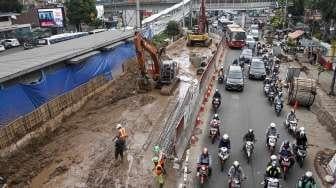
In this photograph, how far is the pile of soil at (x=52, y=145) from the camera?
16.8 metres

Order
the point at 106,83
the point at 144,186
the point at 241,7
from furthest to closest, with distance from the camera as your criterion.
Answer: the point at 241,7 < the point at 106,83 < the point at 144,186

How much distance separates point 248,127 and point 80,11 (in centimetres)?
5246

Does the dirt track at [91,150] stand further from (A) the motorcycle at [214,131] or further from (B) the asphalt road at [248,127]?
(B) the asphalt road at [248,127]

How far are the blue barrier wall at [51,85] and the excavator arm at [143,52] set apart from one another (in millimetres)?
4195

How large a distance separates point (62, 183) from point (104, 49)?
17.8m

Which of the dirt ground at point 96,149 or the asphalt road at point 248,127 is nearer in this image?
the asphalt road at point 248,127

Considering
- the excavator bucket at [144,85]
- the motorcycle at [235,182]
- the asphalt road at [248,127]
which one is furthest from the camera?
the excavator bucket at [144,85]

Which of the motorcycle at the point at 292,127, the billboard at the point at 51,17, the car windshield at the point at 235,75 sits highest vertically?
the billboard at the point at 51,17

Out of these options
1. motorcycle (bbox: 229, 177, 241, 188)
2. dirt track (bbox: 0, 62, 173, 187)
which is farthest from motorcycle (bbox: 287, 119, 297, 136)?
dirt track (bbox: 0, 62, 173, 187)

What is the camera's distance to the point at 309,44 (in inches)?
1770

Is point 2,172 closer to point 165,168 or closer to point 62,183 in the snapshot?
point 62,183

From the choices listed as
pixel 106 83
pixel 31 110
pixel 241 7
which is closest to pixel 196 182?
pixel 31 110

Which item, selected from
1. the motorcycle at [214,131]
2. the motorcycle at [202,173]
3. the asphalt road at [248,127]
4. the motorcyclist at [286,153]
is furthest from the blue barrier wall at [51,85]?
the motorcyclist at [286,153]

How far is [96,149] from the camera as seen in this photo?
1950cm
